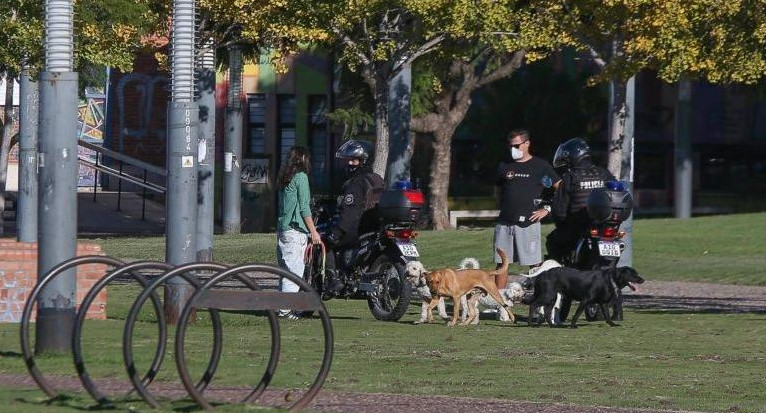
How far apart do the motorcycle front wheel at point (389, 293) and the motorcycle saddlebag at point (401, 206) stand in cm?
41

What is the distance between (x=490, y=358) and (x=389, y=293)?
3500 millimetres

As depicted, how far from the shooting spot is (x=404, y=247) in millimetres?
15609

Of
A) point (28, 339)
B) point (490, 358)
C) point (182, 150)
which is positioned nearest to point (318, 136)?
point (182, 150)

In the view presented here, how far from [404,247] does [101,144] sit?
34.9m

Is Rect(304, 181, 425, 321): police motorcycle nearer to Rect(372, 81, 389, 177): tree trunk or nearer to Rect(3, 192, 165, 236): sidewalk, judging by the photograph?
Rect(372, 81, 389, 177): tree trunk

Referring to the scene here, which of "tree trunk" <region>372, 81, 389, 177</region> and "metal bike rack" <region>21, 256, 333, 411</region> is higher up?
"tree trunk" <region>372, 81, 389, 177</region>

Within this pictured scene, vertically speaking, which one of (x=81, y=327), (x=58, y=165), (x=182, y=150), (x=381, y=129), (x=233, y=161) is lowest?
(x=81, y=327)

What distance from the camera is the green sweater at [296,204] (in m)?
15.8

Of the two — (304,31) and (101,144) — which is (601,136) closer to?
(101,144)

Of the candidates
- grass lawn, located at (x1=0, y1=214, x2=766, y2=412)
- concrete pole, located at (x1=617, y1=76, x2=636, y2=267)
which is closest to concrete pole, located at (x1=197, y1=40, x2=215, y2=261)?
grass lawn, located at (x1=0, y1=214, x2=766, y2=412)

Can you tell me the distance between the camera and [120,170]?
44.7 meters

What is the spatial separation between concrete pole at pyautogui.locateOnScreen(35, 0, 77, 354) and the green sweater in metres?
4.19

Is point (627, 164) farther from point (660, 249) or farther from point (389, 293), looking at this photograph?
point (389, 293)

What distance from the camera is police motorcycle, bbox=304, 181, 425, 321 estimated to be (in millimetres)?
15586
